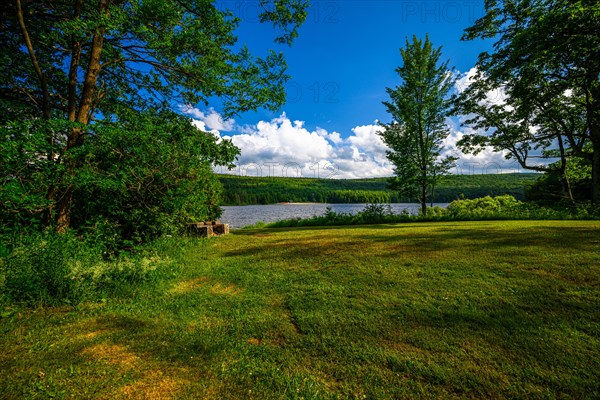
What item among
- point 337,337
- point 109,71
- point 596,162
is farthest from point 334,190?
point 337,337

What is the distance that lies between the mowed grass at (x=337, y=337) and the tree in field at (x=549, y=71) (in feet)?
25.3

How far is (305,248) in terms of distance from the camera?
8.56m

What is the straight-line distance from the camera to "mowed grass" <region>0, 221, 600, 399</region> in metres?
2.43

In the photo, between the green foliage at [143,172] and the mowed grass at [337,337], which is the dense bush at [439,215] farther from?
the green foliage at [143,172]

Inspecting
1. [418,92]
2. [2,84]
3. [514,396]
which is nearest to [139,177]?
[2,84]

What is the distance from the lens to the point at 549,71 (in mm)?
10656

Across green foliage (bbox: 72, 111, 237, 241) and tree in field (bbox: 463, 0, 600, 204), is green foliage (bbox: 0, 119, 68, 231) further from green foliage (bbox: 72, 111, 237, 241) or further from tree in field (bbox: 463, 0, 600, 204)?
tree in field (bbox: 463, 0, 600, 204)

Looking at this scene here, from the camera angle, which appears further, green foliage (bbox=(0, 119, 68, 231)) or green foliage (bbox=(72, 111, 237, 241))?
green foliage (bbox=(72, 111, 237, 241))

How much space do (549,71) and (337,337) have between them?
15.3m

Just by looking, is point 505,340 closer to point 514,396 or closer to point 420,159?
point 514,396

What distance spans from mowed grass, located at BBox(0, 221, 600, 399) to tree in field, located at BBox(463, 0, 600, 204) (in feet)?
25.3

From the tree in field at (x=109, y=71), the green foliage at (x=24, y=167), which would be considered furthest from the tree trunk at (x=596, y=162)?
the green foliage at (x=24, y=167)

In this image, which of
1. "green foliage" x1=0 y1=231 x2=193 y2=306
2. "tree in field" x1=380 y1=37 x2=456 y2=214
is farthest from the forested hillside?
"green foliage" x1=0 y1=231 x2=193 y2=306

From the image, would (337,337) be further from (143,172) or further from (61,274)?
(143,172)
